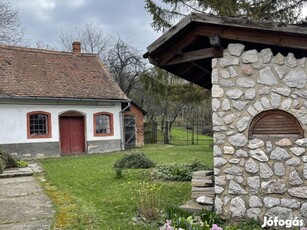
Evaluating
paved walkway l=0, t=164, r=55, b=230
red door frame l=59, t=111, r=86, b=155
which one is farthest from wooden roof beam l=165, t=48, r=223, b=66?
red door frame l=59, t=111, r=86, b=155

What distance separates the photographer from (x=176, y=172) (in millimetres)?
8906

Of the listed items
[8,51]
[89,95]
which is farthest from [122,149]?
[8,51]

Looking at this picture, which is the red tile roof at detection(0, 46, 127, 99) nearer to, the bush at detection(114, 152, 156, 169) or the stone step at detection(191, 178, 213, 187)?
the bush at detection(114, 152, 156, 169)

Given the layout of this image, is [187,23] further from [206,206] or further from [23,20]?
[23,20]

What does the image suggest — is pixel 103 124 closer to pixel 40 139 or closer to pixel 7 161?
pixel 40 139

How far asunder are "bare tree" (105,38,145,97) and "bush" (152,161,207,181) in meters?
20.9

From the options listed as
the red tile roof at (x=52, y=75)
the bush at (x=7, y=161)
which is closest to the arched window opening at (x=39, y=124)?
the red tile roof at (x=52, y=75)

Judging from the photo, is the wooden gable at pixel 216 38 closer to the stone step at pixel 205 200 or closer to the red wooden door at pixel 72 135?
the stone step at pixel 205 200

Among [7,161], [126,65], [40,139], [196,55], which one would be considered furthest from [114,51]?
[196,55]

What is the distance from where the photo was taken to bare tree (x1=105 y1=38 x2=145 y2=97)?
30.8 meters

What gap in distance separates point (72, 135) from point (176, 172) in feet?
33.7

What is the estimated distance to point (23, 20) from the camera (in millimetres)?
28797

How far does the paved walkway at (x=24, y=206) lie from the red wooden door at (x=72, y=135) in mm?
7858

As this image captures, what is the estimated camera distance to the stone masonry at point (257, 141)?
4.66 metres
